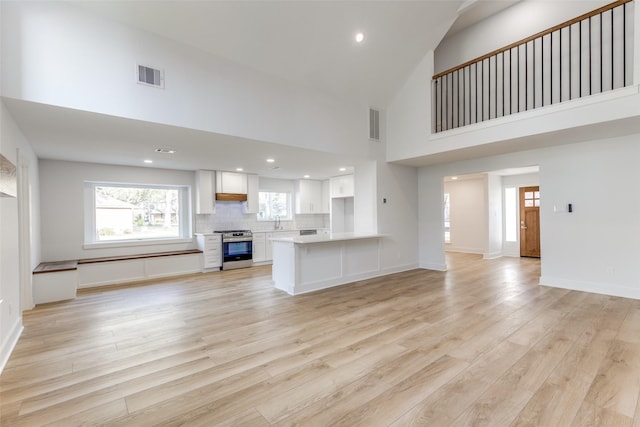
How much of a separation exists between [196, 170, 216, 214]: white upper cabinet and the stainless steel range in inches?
28.0

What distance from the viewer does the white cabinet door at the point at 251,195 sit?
763 centimetres

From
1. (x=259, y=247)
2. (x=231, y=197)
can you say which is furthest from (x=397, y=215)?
(x=231, y=197)

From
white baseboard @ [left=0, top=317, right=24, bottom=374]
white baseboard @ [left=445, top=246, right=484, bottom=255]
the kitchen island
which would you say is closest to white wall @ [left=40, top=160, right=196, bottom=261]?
white baseboard @ [left=0, top=317, right=24, bottom=374]

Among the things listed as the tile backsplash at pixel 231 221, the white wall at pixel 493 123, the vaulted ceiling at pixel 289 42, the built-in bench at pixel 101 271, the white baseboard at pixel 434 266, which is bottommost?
the white baseboard at pixel 434 266

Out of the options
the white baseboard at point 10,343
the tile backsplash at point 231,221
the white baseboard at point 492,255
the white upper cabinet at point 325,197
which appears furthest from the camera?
the white upper cabinet at point 325,197

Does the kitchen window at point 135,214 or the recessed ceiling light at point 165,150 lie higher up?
the recessed ceiling light at point 165,150

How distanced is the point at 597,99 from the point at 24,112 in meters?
6.53

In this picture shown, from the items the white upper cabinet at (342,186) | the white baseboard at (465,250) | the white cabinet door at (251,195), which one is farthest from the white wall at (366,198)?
the white baseboard at (465,250)

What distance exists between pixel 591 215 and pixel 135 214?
8.66 m

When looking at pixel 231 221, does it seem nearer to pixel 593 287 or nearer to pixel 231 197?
pixel 231 197

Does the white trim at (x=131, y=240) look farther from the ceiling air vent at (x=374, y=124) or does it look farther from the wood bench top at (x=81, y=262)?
the ceiling air vent at (x=374, y=124)

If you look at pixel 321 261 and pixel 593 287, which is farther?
pixel 321 261

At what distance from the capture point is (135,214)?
665 cm

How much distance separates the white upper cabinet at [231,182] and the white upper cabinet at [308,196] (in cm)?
178
